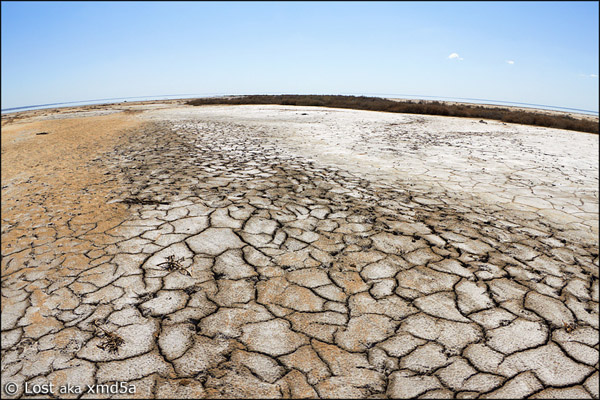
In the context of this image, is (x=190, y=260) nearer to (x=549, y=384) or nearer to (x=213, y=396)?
(x=213, y=396)

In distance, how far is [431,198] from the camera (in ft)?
11.7

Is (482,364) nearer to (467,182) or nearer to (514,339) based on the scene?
(514,339)

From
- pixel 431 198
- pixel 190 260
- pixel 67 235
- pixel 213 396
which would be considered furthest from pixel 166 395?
pixel 431 198

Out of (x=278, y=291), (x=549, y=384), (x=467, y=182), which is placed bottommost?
(x=549, y=384)

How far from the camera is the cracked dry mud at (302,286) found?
4.72 ft

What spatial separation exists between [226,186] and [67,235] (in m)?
1.57

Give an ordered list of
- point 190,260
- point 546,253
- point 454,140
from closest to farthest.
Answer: point 190,260
point 546,253
point 454,140

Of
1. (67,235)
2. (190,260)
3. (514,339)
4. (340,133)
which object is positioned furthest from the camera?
(340,133)

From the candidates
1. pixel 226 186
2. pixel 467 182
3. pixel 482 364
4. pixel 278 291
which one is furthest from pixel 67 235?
pixel 467 182

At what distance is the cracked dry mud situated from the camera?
4.72 feet

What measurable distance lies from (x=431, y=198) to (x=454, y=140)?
15.8 ft

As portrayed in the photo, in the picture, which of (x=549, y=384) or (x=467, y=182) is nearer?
(x=549, y=384)

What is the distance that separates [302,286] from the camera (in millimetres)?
2029

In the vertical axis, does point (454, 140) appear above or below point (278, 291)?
above
